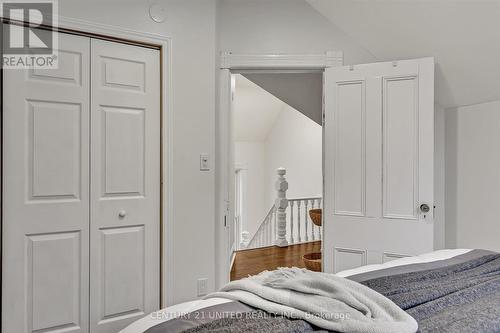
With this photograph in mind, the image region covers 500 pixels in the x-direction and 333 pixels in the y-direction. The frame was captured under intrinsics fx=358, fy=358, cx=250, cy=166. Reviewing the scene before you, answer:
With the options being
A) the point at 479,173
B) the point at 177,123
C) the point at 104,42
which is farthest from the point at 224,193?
the point at 479,173

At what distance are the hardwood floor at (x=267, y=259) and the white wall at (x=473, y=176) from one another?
1906 millimetres

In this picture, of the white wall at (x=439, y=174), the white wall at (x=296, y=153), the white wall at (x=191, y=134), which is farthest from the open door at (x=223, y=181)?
the white wall at (x=296, y=153)

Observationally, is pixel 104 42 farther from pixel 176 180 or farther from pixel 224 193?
pixel 224 193

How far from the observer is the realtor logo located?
1.97m

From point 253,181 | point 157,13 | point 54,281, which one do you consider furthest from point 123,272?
point 253,181

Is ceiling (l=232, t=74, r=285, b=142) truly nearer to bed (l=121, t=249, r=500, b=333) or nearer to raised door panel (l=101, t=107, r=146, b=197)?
raised door panel (l=101, t=107, r=146, b=197)

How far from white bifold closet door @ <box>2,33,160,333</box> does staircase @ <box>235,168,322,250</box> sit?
301 cm

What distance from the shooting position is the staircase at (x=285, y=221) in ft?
17.1

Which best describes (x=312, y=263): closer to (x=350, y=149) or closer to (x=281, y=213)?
(x=350, y=149)

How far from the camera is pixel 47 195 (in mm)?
2059

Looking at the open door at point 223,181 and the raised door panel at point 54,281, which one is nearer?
the raised door panel at point 54,281

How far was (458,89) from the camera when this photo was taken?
266 centimetres

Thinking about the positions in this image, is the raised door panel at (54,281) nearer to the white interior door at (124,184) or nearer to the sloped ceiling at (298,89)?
the white interior door at (124,184)

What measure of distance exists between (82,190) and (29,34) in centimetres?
93
